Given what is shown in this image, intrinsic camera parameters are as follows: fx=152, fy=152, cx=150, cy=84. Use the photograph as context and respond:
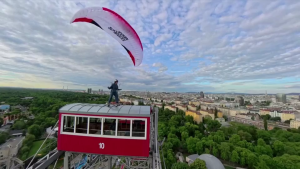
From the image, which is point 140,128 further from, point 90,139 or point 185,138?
point 185,138

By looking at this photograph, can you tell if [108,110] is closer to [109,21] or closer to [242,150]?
[109,21]

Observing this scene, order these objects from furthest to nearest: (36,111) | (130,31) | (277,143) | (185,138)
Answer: (36,111) < (185,138) < (277,143) < (130,31)

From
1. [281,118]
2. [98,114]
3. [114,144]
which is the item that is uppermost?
[98,114]

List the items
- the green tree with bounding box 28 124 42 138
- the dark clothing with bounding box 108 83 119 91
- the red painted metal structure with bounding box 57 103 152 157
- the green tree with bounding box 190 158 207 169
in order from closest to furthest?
the red painted metal structure with bounding box 57 103 152 157
the dark clothing with bounding box 108 83 119 91
the green tree with bounding box 190 158 207 169
the green tree with bounding box 28 124 42 138

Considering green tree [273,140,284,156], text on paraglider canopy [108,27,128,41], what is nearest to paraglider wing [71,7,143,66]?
text on paraglider canopy [108,27,128,41]

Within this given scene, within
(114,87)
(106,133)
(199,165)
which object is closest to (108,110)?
(106,133)

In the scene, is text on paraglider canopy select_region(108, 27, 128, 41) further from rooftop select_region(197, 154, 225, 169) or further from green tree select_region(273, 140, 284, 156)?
green tree select_region(273, 140, 284, 156)

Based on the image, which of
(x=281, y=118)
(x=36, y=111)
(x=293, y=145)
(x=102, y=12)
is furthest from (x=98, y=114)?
(x=281, y=118)

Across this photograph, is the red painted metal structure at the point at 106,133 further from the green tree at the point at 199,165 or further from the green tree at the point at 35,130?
the green tree at the point at 35,130
